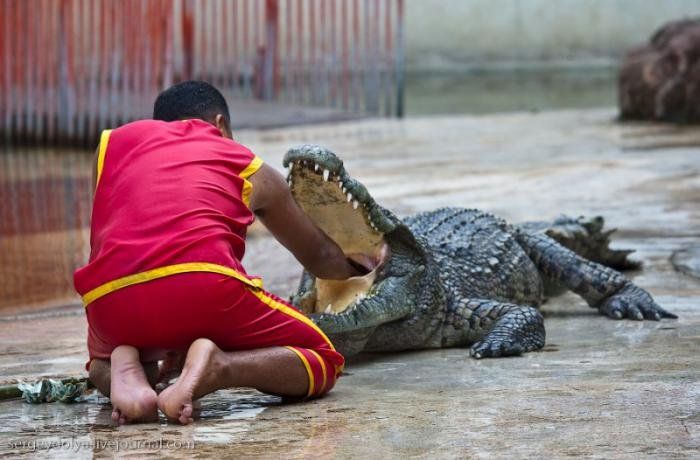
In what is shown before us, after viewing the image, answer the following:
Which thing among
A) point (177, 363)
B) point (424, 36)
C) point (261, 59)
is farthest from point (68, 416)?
point (424, 36)

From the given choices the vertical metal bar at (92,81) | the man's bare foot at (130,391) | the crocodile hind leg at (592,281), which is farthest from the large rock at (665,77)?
the man's bare foot at (130,391)

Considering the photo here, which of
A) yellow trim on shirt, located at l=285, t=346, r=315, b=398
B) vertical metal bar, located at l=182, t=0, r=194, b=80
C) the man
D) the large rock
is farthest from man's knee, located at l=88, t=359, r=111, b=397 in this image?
the large rock

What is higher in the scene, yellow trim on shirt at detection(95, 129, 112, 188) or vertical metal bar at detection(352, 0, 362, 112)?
yellow trim on shirt at detection(95, 129, 112, 188)

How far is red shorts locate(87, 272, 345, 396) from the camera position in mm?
3453

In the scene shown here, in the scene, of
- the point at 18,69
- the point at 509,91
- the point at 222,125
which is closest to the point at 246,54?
the point at 18,69

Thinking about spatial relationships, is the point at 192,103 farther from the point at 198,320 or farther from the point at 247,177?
the point at 198,320

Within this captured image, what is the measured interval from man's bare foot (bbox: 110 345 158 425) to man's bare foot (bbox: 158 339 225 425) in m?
0.05

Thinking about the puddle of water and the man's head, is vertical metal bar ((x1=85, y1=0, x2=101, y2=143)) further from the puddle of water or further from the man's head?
the man's head

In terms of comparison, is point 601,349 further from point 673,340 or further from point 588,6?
point 588,6

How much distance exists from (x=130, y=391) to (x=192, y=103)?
97cm

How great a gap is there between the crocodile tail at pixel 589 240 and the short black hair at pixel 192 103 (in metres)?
2.56

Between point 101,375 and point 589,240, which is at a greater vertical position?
point 101,375

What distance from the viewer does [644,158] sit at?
10.8 metres

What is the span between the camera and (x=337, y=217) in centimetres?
442
